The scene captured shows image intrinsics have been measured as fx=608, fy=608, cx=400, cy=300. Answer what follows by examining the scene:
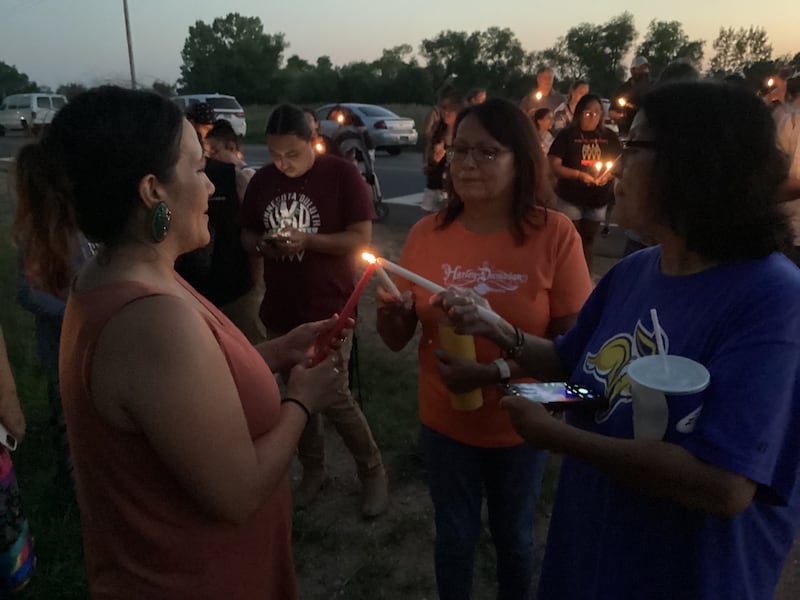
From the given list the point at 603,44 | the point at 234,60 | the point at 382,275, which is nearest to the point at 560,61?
the point at 603,44

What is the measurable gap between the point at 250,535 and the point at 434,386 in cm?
100

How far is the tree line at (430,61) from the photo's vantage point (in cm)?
5062

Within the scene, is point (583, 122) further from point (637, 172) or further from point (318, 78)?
point (318, 78)

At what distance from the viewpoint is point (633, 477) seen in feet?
4.31

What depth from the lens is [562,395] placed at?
1.55 meters

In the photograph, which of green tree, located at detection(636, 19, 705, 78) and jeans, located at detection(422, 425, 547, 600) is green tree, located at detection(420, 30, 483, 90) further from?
jeans, located at detection(422, 425, 547, 600)

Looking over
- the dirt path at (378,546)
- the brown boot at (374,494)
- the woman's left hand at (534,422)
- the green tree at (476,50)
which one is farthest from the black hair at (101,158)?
the green tree at (476,50)

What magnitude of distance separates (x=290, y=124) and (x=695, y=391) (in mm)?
2712

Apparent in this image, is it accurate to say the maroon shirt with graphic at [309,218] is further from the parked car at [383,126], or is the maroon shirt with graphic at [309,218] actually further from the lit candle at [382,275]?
the parked car at [383,126]

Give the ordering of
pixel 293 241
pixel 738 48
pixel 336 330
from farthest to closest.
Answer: pixel 738 48 < pixel 293 241 < pixel 336 330

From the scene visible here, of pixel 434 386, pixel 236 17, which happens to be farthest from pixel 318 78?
pixel 434 386

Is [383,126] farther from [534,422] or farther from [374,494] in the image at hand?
[534,422]

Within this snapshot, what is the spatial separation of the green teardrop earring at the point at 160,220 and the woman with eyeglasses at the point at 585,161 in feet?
19.1

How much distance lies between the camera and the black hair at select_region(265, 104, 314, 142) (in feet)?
10.9
